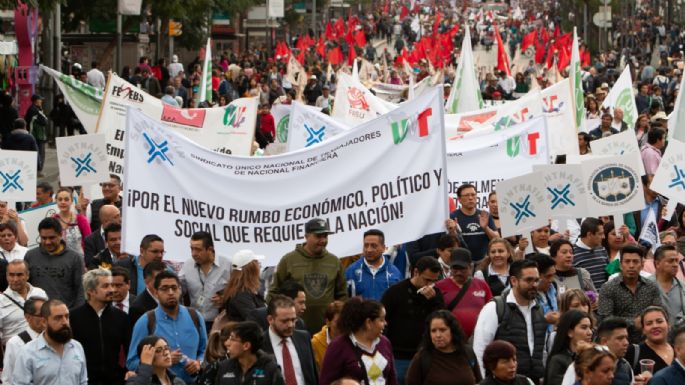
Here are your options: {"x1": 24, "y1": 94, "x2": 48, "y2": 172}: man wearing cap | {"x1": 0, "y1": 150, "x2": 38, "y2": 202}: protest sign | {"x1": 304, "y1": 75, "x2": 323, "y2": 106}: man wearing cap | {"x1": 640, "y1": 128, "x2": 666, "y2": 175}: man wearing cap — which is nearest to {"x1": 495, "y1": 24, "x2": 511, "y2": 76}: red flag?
{"x1": 304, "y1": 75, "x2": 323, "y2": 106}: man wearing cap

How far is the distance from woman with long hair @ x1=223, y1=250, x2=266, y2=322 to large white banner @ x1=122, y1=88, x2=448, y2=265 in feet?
3.75

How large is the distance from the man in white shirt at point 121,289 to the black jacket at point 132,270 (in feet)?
3.45

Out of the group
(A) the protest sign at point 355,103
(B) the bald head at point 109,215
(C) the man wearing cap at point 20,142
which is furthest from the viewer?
(C) the man wearing cap at point 20,142

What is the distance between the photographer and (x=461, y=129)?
19.6 metres

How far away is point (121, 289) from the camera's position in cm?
1227

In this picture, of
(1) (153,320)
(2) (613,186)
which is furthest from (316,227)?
(2) (613,186)

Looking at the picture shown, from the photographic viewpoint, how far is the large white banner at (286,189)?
13688 mm

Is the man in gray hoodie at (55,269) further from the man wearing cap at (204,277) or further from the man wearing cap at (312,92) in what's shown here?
the man wearing cap at (312,92)

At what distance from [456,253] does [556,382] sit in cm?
178

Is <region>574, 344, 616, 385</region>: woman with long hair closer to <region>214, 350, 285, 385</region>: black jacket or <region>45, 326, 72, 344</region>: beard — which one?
<region>214, 350, 285, 385</region>: black jacket

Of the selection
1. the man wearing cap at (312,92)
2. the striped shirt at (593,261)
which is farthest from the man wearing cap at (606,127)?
the man wearing cap at (312,92)

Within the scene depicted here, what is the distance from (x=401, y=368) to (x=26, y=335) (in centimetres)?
235

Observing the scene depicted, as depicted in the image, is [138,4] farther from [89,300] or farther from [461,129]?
[89,300]

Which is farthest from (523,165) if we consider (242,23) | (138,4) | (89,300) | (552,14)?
(552,14)
